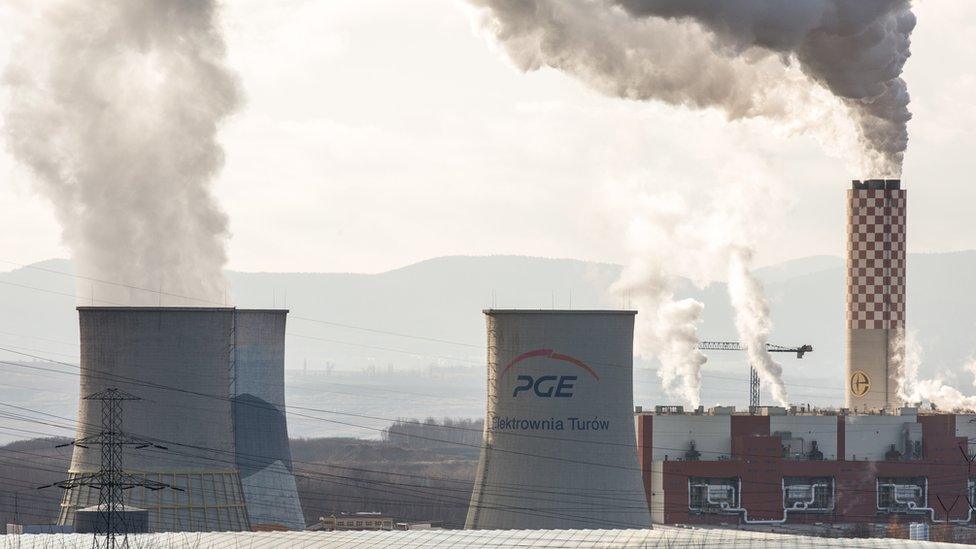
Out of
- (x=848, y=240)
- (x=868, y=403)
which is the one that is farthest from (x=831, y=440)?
(x=848, y=240)

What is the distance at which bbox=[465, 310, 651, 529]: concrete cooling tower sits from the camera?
163ft

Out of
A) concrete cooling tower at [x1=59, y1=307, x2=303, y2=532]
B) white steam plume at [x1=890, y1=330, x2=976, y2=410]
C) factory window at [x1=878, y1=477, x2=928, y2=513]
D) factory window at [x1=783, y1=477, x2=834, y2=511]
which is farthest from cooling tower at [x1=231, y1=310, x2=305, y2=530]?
white steam plume at [x1=890, y1=330, x2=976, y2=410]

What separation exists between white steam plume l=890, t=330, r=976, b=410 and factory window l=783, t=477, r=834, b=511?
503 centimetres

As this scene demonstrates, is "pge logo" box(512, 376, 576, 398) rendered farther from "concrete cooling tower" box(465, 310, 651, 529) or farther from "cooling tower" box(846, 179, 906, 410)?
"cooling tower" box(846, 179, 906, 410)

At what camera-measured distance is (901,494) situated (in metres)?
63.9

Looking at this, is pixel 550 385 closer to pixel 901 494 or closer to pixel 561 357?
pixel 561 357

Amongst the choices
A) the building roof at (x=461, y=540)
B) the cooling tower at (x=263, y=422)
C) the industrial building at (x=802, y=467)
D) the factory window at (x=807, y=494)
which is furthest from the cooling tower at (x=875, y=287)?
the building roof at (x=461, y=540)

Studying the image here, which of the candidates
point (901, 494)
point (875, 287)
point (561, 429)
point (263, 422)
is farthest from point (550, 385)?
point (875, 287)

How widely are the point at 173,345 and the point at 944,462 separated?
29.2 metres

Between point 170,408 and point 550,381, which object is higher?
point 550,381

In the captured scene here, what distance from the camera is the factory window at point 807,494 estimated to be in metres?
63.0

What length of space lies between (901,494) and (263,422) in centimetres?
2264

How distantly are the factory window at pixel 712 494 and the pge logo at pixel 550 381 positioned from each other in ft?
45.0

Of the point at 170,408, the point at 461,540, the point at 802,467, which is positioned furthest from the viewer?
the point at 802,467
